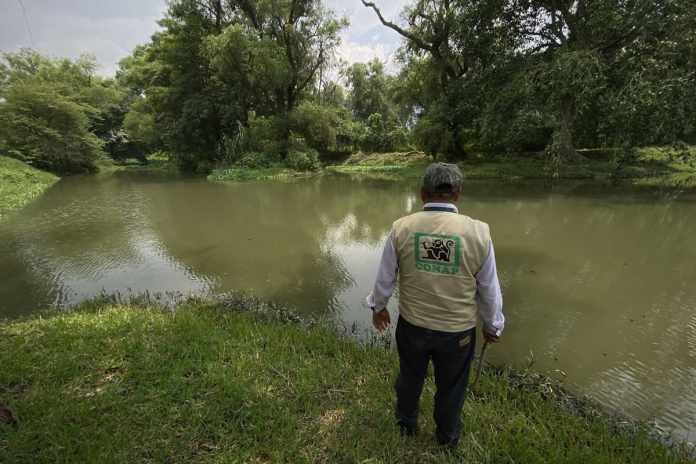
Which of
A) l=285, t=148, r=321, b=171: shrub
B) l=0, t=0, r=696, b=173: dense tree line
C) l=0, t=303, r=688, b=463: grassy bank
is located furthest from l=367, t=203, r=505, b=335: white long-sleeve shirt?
l=285, t=148, r=321, b=171: shrub

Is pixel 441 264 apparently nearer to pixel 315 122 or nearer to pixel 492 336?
pixel 492 336

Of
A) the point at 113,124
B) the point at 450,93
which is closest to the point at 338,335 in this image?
the point at 450,93

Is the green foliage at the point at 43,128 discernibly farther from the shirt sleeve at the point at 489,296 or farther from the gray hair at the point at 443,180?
the shirt sleeve at the point at 489,296

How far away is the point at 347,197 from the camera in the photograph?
43.6 feet

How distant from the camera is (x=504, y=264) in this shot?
5938 millimetres

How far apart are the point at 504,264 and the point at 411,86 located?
65.5ft

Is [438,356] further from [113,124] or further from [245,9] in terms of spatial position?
[113,124]

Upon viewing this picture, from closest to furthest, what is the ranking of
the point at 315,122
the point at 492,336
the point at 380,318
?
A: 1. the point at 492,336
2. the point at 380,318
3. the point at 315,122

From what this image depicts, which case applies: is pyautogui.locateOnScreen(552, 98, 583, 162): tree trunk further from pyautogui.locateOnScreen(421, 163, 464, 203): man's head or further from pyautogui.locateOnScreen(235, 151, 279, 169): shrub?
pyautogui.locateOnScreen(235, 151, 279, 169): shrub

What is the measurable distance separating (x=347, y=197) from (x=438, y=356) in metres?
11.5

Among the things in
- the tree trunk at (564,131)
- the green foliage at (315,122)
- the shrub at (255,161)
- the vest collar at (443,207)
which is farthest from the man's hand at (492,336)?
the green foliage at (315,122)

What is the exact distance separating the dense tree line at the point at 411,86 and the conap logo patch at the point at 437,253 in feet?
38.5

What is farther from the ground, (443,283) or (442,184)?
A: (442,184)

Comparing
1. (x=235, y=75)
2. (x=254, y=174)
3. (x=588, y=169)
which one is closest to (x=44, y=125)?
(x=235, y=75)
